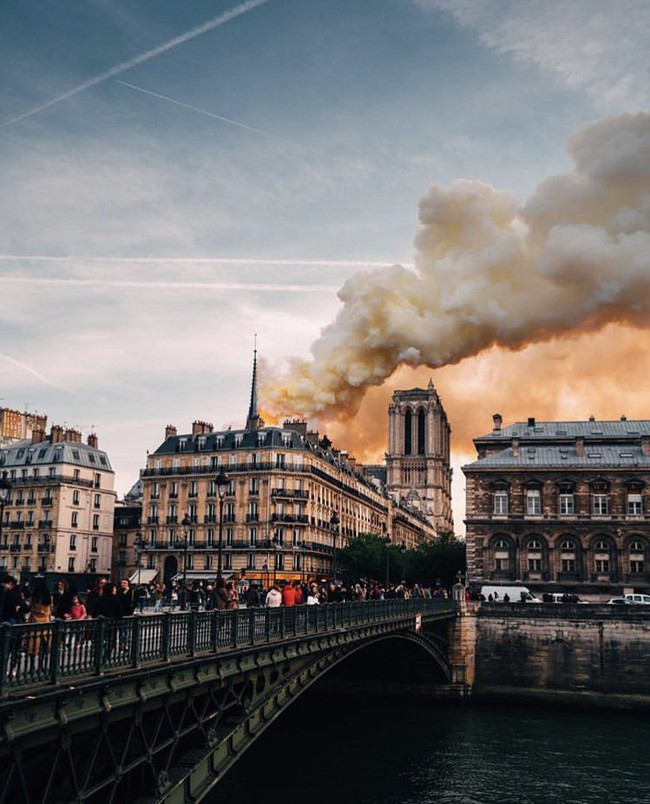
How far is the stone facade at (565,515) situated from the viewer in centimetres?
7119

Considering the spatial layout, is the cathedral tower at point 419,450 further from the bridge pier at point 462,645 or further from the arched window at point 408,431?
the bridge pier at point 462,645

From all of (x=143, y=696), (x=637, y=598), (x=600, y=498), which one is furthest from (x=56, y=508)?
(x=143, y=696)

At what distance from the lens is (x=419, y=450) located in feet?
625

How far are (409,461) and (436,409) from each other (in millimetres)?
12396

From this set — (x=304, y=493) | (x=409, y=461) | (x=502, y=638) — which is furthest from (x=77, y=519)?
(x=409, y=461)

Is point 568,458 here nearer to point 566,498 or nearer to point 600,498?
point 566,498

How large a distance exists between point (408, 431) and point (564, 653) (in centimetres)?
13673

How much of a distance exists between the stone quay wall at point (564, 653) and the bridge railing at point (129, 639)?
3299 cm

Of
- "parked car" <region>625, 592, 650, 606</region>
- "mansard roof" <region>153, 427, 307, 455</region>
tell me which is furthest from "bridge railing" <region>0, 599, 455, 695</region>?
"mansard roof" <region>153, 427, 307, 455</region>

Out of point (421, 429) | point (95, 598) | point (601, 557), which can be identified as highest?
point (421, 429)

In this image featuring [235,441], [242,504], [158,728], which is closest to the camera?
[158,728]

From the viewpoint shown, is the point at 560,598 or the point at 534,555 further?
the point at 534,555

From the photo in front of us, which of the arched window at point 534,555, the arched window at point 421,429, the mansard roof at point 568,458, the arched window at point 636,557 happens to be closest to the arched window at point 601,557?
the arched window at point 636,557

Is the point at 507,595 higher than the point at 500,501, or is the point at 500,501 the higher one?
the point at 500,501
